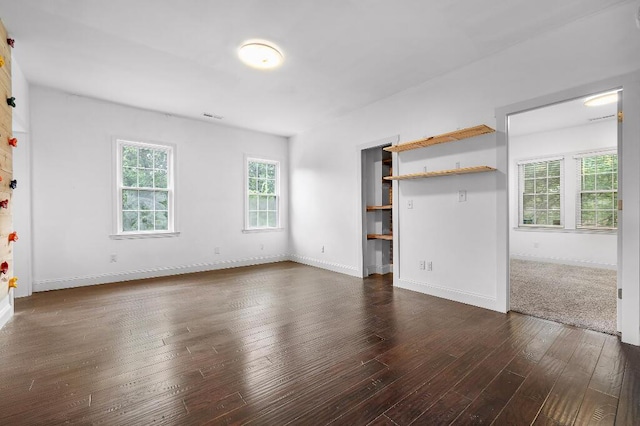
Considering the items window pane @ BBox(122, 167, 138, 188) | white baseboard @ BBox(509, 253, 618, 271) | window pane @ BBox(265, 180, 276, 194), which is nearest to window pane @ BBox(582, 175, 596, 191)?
white baseboard @ BBox(509, 253, 618, 271)

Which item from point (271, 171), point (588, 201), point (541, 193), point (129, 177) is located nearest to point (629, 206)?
point (588, 201)

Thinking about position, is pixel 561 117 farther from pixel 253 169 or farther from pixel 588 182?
pixel 253 169

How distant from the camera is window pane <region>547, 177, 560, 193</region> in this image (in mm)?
5994

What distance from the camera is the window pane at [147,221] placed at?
4.90 metres

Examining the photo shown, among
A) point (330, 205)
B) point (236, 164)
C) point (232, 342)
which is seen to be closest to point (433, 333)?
point (232, 342)

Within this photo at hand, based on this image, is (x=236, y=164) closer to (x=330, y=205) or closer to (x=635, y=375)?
(x=330, y=205)

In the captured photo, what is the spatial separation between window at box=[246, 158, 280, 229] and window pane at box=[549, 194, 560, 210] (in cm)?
576

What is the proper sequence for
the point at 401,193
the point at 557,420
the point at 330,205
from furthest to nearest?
1. the point at 330,205
2. the point at 401,193
3. the point at 557,420

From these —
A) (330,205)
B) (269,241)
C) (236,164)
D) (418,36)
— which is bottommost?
(269,241)

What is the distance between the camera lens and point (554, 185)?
605 centimetres

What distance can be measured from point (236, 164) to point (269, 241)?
1.75 meters

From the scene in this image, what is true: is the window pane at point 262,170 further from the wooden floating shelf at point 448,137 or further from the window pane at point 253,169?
the wooden floating shelf at point 448,137

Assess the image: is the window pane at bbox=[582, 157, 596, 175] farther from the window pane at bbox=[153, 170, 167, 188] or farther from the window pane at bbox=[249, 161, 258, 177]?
the window pane at bbox=[153, 170, 167, 188]

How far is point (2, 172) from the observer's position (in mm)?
2729
